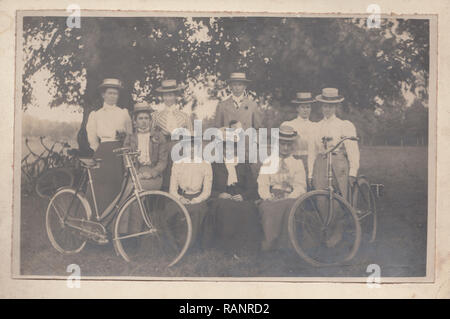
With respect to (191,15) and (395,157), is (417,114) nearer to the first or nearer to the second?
(395,157)

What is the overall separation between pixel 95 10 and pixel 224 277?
2911mm

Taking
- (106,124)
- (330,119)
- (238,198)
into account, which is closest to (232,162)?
(238,198)

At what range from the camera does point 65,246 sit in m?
3.87

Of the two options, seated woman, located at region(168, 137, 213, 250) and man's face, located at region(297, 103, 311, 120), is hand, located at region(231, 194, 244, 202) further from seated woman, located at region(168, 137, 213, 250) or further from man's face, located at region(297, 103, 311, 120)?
man's face, located at region(297, 103, 311, 120)

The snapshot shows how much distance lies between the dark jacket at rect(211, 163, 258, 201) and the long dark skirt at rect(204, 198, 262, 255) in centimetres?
8

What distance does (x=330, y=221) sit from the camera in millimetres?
3877

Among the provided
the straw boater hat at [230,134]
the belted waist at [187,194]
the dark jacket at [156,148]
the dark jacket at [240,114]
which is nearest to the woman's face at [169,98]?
the dark jacket at [156,148]

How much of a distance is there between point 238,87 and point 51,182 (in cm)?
207

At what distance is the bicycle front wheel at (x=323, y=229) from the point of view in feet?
12.6

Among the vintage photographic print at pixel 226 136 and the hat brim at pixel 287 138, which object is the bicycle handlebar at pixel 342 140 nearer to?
the vintage photographic print at pixel 226 136

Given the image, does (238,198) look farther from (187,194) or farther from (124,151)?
(124,151)

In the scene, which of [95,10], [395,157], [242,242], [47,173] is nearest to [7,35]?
[95,10]

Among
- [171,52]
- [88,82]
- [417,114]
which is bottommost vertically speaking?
[417,114]

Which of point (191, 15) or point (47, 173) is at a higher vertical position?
point (191, 15)
